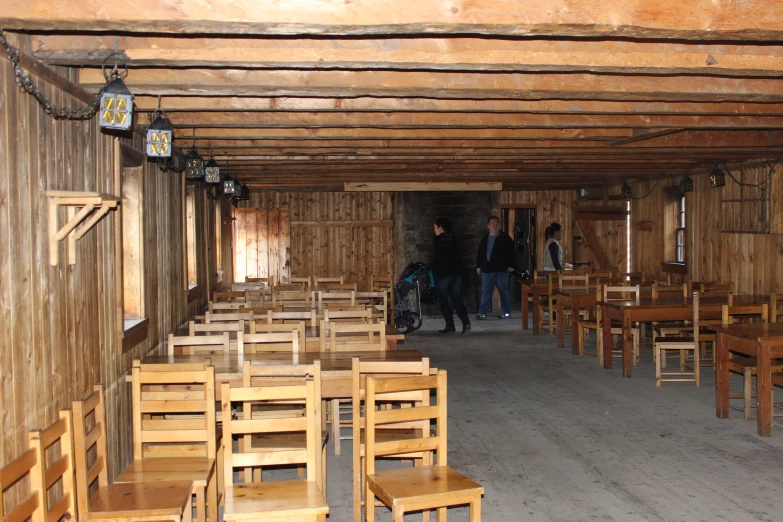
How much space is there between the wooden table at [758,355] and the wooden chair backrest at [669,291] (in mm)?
2590

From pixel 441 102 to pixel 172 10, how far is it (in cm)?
309

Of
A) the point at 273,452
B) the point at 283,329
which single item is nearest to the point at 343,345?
the point at 283,329

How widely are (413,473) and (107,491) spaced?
154 centimetres

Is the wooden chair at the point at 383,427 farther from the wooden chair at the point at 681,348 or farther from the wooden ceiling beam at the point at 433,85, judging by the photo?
the wooden chair at the point at 681,348

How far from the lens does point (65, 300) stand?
15.2 ft

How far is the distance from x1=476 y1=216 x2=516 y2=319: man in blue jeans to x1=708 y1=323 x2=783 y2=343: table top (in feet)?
24.5

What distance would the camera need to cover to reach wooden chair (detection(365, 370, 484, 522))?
4.14 metres

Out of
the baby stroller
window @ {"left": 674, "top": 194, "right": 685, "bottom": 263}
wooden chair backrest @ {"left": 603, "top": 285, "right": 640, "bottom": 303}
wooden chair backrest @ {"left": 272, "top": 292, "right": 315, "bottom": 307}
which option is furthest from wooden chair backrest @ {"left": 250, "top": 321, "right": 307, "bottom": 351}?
window @ {"left": 674, "top": 194, "right": 685, "bottom": 263}

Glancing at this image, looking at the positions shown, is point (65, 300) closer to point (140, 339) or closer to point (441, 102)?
point (140, 339)

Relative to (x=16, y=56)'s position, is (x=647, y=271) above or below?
below

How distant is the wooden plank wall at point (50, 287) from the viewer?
3.76 meters

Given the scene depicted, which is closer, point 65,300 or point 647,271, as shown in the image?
point 65,300

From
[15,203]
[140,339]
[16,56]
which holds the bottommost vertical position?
[140,339]

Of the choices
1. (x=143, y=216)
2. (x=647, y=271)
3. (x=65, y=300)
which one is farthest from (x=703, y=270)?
(x=65, y=300)
